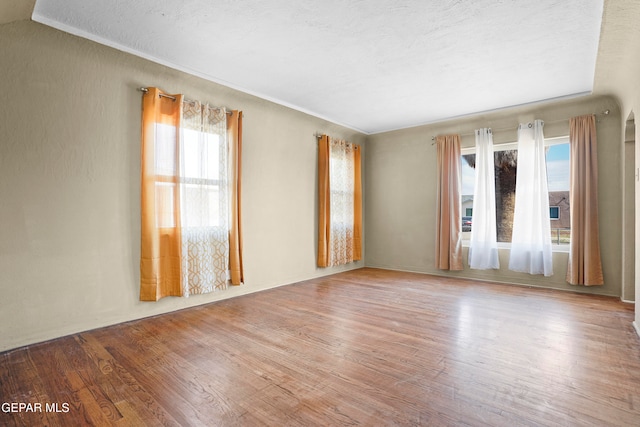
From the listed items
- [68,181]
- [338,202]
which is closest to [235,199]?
[68,181]

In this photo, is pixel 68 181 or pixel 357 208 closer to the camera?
pixel 68 181

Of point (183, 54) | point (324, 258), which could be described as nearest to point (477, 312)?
point (324, 258)

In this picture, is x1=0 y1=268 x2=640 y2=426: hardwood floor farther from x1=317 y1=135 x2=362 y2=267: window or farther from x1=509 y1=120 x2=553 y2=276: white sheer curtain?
x1=317 y1=135 x2=362 y2=267: window

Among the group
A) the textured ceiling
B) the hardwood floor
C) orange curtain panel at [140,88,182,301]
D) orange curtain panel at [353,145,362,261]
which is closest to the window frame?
the textured ceiling

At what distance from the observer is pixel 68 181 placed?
2766mm

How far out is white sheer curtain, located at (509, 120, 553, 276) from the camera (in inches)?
179

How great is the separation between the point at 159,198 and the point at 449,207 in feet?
14.1

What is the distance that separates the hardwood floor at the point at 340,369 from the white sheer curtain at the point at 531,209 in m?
1.08

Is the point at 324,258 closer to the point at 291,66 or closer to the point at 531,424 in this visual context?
the point at 291,66

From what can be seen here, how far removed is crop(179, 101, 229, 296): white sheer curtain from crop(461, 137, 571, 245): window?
12.9 ft

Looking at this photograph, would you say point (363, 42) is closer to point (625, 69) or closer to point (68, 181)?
point (625, 69)

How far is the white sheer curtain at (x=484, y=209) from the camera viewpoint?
197 inches

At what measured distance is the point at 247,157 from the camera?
4273 millimetres

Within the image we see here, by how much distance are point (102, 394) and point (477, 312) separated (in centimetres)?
333
